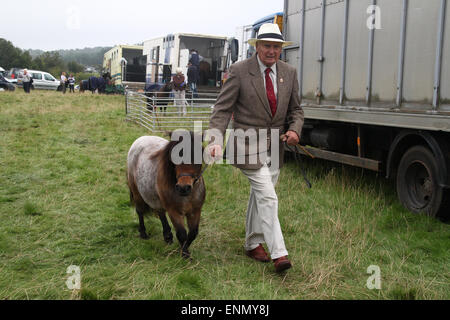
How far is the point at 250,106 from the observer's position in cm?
429

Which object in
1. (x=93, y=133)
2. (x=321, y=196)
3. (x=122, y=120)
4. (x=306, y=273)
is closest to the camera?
(x=306, y=273)

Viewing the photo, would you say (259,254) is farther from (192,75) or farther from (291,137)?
(192,75)

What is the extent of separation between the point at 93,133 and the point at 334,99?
7.40 metres

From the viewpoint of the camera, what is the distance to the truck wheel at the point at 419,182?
5.53 meters

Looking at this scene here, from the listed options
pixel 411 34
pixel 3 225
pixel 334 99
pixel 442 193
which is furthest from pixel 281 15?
pixel 3 225

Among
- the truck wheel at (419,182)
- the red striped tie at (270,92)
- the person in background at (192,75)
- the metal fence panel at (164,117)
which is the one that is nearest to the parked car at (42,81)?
the person in background at (192,75)

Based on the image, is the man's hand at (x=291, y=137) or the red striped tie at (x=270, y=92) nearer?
the man's hand at (x=291, y=137)

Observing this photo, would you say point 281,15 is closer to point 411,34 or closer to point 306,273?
point 411,34

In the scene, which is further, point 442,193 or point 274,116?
point 442,193

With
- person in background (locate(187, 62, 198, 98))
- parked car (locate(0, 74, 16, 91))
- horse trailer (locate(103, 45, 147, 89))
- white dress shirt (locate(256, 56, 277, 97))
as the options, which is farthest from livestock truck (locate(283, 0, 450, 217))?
horse trailer (locate(103, 45, 147, 89))

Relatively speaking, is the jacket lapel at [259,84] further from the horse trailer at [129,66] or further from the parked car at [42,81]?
the parked car at [42,81]

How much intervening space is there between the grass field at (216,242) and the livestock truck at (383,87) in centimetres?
49

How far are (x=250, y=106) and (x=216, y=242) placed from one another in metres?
1.69
